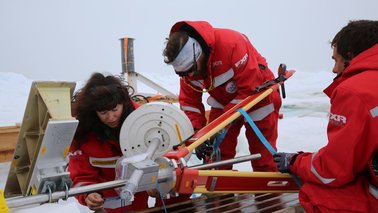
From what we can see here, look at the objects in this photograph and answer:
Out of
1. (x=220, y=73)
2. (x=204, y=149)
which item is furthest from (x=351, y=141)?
(x=220, y=73)

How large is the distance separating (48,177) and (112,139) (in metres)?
0.85

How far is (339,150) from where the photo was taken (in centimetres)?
128

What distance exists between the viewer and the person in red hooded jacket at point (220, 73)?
2043 millimetres

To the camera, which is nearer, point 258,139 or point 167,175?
point 167,175

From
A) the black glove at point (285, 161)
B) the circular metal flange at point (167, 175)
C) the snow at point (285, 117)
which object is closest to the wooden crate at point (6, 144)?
the snow at point (285, 117)

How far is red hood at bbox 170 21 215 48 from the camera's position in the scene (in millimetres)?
2105

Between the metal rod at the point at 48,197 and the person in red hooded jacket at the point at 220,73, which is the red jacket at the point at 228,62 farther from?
the metal rod at the point at 48,197

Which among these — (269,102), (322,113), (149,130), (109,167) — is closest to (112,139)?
(109,167)

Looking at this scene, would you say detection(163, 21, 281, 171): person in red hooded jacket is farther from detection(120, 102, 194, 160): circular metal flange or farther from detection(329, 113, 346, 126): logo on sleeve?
detection(329, 113, 346, 126): logo on sleeve

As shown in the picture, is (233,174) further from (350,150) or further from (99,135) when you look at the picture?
(99,135)

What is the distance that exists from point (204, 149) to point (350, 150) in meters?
1.01

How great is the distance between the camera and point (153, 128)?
5.56ft

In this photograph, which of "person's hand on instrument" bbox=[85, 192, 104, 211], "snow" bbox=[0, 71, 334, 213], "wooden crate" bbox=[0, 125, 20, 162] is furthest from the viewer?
"snow" bbox=[0, 71, 334, 213]

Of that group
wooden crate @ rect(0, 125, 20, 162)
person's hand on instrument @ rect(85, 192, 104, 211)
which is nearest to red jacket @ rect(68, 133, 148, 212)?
person's hand on instrument @ rect(85, 192, 104, 211)
